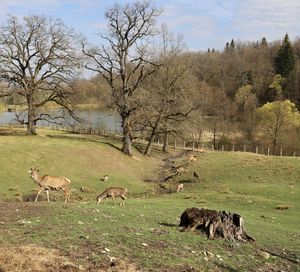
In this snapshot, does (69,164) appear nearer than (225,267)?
No

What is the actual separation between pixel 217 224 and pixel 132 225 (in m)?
2.80

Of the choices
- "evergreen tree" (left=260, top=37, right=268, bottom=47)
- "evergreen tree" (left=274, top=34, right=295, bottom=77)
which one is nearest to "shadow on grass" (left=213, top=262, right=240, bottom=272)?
"evergreen tree" (left=274, top=34, right=295, bottom=77)

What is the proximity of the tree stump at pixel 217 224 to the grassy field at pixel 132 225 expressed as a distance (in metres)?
0.41

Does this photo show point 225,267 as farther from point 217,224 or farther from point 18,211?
point 18,211

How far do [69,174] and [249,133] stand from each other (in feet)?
201

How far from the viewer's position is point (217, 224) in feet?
46.5

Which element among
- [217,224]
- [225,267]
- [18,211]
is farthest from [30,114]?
[225,267]

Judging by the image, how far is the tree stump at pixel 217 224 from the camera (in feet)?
46.2

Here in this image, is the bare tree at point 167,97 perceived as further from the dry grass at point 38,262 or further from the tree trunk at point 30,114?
the dry grass at point 38,262

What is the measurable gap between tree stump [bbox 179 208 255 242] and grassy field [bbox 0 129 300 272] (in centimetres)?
41

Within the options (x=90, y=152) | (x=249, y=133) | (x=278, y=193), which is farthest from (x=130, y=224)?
(x=249, y=133)

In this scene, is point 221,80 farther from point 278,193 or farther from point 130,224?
Result: point 130,224

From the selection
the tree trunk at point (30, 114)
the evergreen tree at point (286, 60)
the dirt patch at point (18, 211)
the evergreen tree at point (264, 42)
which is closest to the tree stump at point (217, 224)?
the dirt patch at point (18, 211)

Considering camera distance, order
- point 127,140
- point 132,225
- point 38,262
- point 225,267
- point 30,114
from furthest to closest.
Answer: point 30,114
point 127,140
point 132,225
point 225,267
point 38,262
